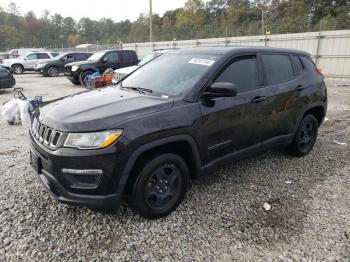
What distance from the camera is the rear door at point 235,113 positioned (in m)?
3.16

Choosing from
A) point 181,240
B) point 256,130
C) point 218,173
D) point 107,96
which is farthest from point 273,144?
point 107,96

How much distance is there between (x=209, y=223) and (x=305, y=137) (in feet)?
8.52

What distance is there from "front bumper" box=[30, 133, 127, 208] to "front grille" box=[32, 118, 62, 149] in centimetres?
7

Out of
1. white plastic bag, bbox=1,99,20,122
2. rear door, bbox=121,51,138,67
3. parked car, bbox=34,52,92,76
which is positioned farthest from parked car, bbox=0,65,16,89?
parked car, bbox=34,52,92,76

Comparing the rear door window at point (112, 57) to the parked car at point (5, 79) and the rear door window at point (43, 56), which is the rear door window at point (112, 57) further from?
the rear door window at point (43, 56)

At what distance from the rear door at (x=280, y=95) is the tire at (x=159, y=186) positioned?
135 cm

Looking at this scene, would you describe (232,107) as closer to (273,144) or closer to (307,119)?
(273,144)

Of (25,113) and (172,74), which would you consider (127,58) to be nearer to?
(25,113)

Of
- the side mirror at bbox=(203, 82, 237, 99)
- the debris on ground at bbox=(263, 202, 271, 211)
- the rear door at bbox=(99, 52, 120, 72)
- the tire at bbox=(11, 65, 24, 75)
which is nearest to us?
the side mirror at bbox=(203, 82, 237, 99)

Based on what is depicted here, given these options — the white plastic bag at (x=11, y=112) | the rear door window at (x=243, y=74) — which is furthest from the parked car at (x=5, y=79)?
the rear door window at (x=243, y=74)

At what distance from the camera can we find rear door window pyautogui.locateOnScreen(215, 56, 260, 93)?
343cm

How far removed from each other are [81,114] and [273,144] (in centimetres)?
261

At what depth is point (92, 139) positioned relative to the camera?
2.52m

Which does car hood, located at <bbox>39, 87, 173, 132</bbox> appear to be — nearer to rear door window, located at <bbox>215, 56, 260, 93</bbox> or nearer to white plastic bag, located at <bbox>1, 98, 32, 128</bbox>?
rear door window, located at <bbox>215, 56, 260, 93</bbox>
